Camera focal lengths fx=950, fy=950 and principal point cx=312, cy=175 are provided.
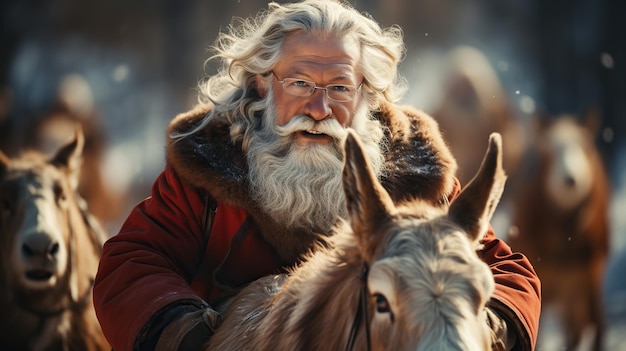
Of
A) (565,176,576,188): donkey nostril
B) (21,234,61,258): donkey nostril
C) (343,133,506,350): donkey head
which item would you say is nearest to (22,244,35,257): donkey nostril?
(21,234,61,258): donkey nostril

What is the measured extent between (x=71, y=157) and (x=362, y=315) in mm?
4094

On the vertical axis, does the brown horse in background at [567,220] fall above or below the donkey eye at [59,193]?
below

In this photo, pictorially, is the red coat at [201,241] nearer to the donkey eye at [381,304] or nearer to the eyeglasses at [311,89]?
the eyeglasses at [311,89]

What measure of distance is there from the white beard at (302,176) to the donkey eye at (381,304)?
3.76ft

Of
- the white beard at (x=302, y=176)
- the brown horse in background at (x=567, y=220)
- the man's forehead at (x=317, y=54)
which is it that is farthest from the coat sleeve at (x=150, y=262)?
the brown horse in background at (x=567, y=220)

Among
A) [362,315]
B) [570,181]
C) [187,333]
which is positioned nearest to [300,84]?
[187,333]

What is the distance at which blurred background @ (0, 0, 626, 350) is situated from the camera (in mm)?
6656

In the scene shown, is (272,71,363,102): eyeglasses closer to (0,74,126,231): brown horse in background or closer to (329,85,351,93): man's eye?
(329,85,351,93): man's eye

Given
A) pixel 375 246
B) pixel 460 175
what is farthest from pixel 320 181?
pixel 460 175

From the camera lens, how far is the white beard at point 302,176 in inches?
135

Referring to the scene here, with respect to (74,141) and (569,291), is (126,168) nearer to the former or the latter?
(74,141)

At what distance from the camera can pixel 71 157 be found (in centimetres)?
605

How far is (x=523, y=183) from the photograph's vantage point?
7223mm

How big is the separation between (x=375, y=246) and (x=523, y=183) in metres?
5.08
